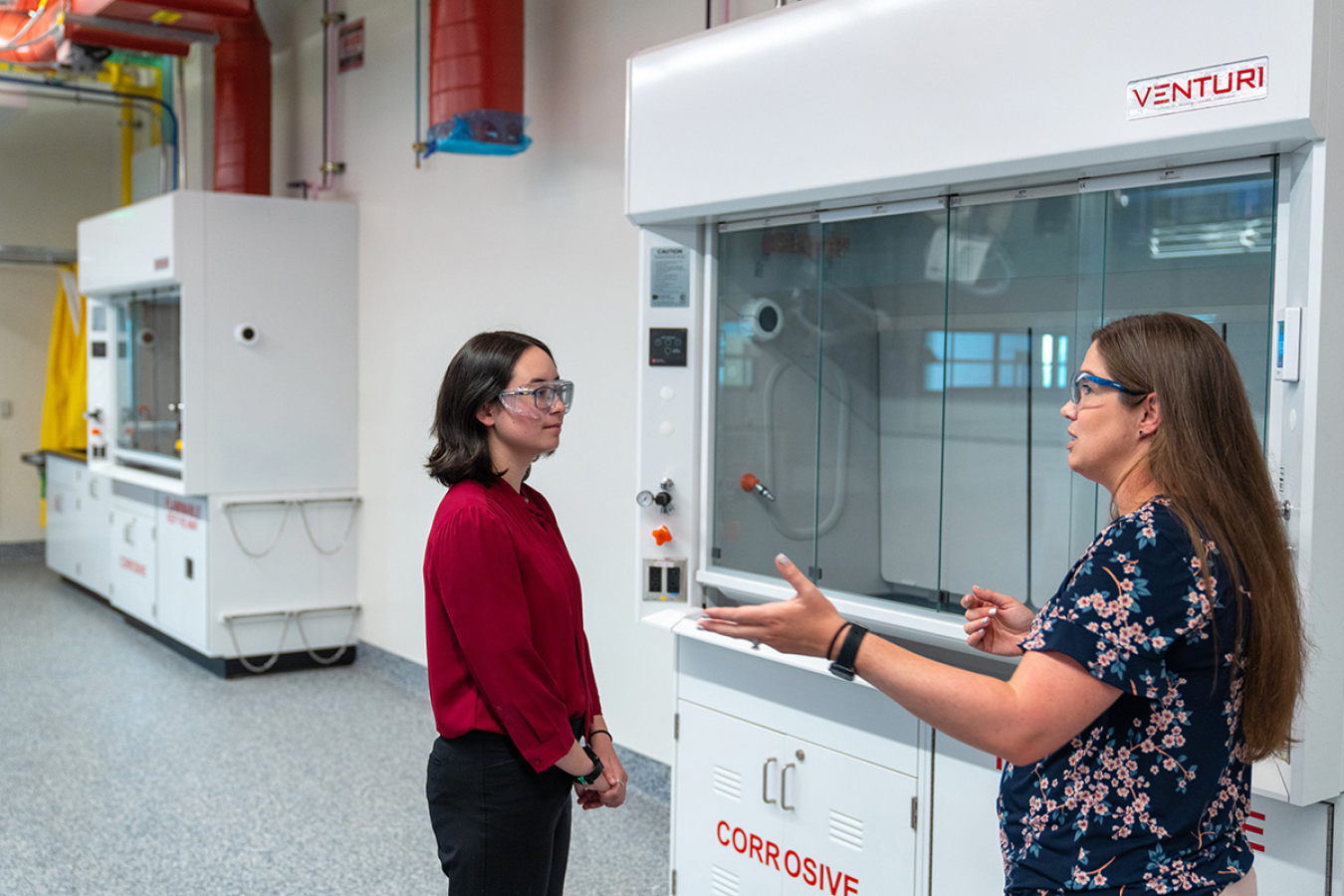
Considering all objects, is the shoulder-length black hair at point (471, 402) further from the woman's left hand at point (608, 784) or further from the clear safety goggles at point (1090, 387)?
the clear safety goggles at point (1090, 387)

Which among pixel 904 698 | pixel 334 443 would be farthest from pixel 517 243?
pixel 904 698

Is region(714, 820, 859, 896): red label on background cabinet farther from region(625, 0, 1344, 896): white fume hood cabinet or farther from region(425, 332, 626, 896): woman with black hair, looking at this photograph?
region(425, 332, 626, 896): woman with black hair

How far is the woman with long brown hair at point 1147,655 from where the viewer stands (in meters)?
1.05

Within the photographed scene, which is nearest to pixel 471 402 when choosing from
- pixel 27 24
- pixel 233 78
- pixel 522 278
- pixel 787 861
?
pixel 787 861

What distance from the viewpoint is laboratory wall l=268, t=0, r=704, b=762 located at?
11.1 feet

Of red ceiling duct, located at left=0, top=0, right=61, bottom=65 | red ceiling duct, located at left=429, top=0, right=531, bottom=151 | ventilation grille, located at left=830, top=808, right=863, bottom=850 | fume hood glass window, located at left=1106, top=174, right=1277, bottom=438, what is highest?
red ceiling duct, located at left=0, top=0, right=61, bottom=65

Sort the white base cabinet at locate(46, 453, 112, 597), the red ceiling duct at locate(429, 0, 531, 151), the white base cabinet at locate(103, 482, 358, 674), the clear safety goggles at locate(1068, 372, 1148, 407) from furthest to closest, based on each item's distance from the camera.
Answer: the white base cabinet at locate(46, 453, 112, 597) < the white base cabinet at locate(103, 482, 358, 674) < the red ceiling duct at locate(429, 0, 531, 151) < the clear safety goggles at locate(1068, 372, 1148, 407)

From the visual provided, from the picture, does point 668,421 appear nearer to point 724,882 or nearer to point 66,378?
point 724,882

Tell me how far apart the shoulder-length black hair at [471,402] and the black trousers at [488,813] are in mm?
396

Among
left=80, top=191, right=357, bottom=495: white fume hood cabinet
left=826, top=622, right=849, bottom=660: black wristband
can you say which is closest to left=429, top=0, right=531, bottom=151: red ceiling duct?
left=80, top=191, right=357, bottom=495: white fume hood cabinet

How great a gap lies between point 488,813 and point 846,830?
2.92 ft

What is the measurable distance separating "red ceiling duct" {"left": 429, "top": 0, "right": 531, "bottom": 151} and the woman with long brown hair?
8.41 ft

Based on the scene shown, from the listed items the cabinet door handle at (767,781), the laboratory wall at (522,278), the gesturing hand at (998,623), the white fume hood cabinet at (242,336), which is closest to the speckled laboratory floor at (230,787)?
the laboratory wall at (522,278)

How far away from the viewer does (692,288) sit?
2.38 meters
